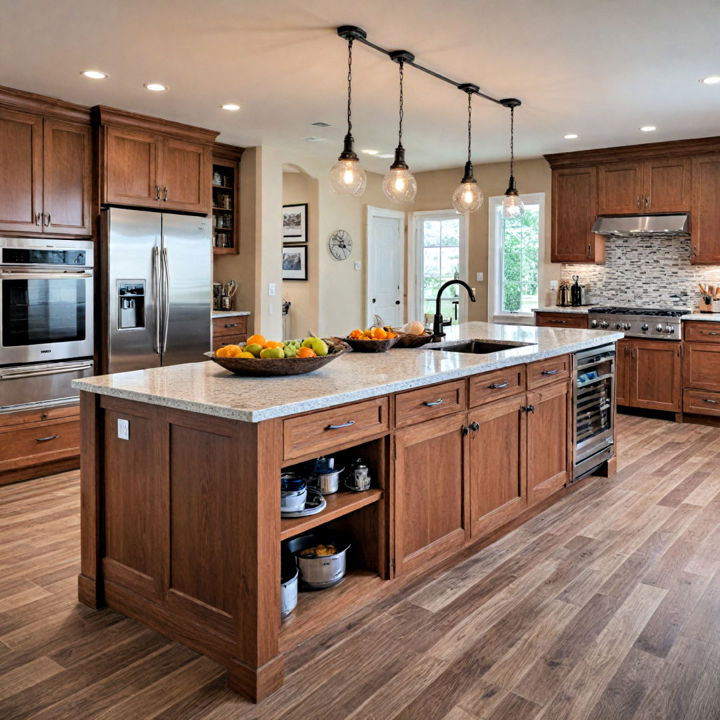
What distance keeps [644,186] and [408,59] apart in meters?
3.58

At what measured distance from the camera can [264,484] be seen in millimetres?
2080

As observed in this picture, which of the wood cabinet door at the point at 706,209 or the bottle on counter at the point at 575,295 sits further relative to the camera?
the bottle on counter at the point at 575,295

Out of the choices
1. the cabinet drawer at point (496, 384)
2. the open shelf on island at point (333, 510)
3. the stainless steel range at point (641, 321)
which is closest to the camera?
the open shelf on island at point (333, 510)

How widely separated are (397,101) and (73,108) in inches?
89.8

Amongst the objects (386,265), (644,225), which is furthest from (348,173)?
(386,265)

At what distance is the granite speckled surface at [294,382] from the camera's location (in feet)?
7.08

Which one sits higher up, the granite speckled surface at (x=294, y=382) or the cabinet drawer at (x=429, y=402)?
the granite speckled surface at (x=294, y=382)

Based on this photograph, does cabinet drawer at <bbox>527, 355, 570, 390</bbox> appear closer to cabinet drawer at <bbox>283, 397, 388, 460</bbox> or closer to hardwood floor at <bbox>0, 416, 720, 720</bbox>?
hardwood floor at <bbox>0, 416, 720, 720</bbox>

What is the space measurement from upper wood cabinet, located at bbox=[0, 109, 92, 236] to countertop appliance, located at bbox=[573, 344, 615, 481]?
139 inches

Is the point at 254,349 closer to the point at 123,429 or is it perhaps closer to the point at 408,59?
the point at 123,429

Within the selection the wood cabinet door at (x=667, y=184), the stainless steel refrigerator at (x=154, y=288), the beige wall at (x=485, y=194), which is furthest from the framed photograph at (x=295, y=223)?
the wood cabinet door at (x=667, y=184)

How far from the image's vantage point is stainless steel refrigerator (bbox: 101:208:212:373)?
4.98m

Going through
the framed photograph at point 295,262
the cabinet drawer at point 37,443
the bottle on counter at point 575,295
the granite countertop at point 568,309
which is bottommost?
the cabinet drawer at point 37,443

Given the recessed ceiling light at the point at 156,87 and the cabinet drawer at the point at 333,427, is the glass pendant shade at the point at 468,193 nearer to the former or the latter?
the recessed ceiling light at the point at 156,87
